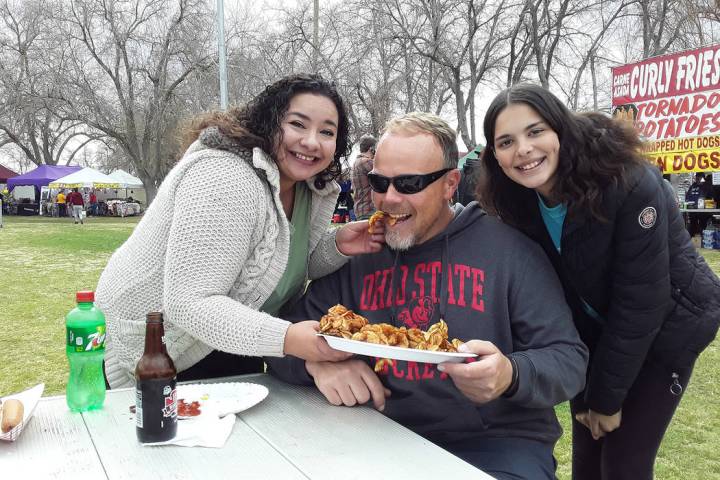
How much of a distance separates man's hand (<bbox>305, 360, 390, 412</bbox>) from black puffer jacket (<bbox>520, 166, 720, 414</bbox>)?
892 millimetres

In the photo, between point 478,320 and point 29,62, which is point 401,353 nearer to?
point 478,320

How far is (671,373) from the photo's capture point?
246cm

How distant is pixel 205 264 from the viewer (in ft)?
6.32

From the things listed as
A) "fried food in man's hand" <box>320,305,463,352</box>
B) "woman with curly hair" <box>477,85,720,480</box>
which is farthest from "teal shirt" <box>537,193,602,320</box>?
"fried food in man's hand" <box>320,305,463,352</box>

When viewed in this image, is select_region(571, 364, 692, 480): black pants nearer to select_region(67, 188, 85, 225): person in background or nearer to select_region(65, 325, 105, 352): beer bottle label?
select_region(65, 325, 105, 352): beer bottle label

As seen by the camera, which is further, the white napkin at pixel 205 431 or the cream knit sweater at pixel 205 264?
the cream knit sweater at pixel 205 264

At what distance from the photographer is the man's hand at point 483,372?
1.70 m

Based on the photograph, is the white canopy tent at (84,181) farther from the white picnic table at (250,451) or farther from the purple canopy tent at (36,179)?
the white picnic table at (250,451)

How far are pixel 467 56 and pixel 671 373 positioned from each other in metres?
19.2

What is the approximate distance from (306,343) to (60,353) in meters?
5.32

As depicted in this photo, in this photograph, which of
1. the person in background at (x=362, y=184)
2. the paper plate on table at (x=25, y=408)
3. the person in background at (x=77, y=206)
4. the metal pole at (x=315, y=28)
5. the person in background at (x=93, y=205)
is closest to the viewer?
the paper plate on table at (x=25, y=408)

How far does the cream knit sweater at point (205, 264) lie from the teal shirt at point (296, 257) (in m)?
0.23

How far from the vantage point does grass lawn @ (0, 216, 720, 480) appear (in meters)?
3.87

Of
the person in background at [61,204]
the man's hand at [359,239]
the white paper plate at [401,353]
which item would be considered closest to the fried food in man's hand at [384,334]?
the white paper plate at [401,353]
